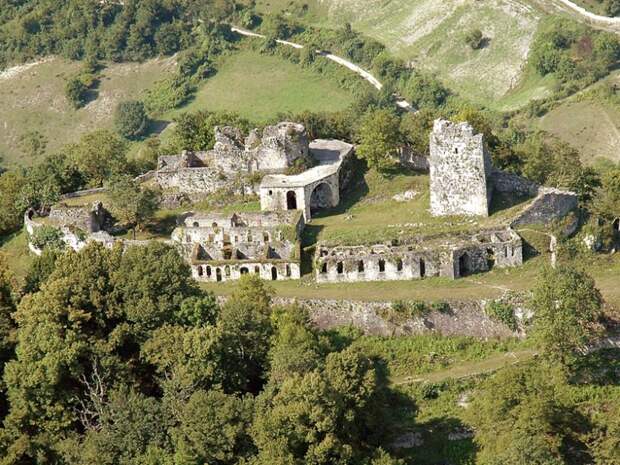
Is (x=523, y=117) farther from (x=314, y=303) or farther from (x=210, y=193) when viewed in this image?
(x=314, y=303)

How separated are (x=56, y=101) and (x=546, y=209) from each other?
341ft

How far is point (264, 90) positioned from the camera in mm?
150250

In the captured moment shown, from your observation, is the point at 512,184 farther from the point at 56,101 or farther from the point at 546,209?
the point at 56,101

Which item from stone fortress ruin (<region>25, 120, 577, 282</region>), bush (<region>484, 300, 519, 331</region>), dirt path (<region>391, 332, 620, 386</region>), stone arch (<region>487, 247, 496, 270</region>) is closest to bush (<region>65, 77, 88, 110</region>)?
stone fortress ruin (<region>25, 120, 577, 282</region>)

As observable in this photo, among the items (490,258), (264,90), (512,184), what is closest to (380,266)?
(490,258)

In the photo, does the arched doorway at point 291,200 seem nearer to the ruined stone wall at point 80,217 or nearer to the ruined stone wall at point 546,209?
the ruined stone wall at point 80,217

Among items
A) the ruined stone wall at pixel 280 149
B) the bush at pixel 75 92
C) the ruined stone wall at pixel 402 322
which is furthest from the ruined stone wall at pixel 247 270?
the bush at pixel 75 92

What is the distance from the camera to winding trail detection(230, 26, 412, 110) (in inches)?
5615

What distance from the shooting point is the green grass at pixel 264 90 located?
145m

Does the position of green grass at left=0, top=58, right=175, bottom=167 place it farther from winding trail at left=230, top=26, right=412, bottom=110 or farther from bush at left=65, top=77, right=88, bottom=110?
winding trail at left=230, top=26, right=412, bottom=110

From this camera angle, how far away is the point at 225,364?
57906 mm

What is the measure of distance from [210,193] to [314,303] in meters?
Answer: 18.8

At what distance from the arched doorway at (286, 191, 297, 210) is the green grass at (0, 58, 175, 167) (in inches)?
3065

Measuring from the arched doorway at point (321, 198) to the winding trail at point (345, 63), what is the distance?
67.1 m
